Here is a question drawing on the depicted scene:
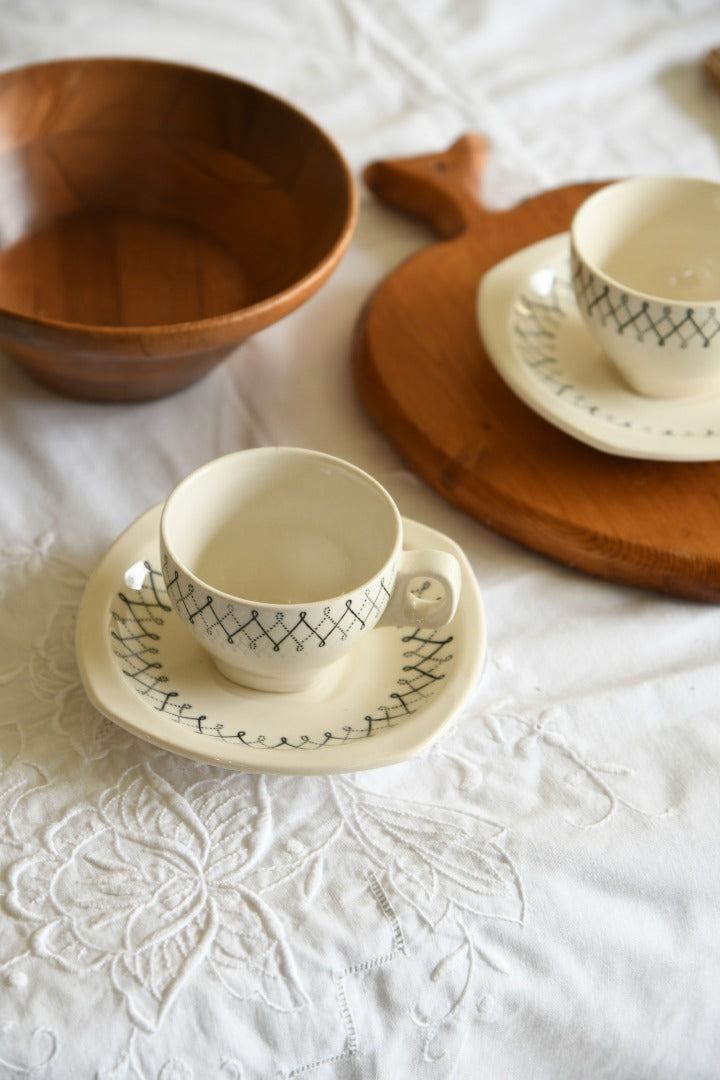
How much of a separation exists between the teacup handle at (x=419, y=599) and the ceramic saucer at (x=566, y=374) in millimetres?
193

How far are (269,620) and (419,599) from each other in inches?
3.4

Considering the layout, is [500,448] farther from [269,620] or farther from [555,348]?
[269,620]

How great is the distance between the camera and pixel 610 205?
A: 0.71m

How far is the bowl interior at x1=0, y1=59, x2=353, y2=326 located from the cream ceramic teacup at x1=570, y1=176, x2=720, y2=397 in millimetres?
166

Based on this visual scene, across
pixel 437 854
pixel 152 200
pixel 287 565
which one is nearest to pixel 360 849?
pixel 437 854

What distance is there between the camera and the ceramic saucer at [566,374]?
65cm

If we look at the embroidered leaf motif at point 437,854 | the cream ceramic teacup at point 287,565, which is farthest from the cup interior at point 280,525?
the embroidered leaf motif at point 437,854

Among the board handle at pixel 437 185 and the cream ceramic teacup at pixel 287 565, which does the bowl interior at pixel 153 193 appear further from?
the cream ceramic teacup at pixel 287 565

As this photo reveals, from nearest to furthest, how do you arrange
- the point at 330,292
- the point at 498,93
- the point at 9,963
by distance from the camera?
the point at 9,963 < the point at 330,292 < the point at 498,93

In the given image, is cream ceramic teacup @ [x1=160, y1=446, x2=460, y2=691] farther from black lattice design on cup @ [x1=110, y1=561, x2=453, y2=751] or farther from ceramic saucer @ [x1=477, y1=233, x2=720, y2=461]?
ceramic saucer @ [x1=477, y1=233, x2=720, y2=461]

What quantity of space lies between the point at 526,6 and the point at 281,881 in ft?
3.31

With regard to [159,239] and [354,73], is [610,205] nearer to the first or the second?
[159,239]

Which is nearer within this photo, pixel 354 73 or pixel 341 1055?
pixel 341 1055

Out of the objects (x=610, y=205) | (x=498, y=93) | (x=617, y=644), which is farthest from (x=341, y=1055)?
(x=498, y=93)
